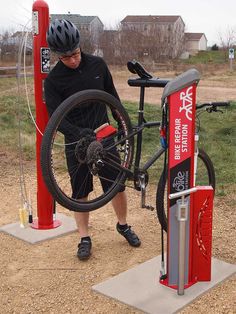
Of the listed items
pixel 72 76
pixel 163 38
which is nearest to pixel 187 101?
pixel 72 76

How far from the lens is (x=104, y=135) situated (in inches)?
138

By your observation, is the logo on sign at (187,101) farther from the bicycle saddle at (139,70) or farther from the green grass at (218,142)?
the green grass at (218,142)

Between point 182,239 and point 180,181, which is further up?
point 180,181

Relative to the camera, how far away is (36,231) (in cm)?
461

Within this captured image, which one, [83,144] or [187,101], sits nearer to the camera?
[187,101]

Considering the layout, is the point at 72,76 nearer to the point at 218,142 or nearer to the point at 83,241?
the point at 83,241

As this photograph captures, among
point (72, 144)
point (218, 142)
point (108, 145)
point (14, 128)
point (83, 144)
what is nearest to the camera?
point (83, 144)

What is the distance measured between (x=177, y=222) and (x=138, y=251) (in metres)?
0.97

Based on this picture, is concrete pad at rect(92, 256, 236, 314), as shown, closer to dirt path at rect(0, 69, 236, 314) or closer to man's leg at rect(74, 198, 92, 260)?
dirt path at rect(0, 69, 236, 314)

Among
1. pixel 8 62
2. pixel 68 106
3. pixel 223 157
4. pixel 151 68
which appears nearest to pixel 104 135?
pixel 68 106

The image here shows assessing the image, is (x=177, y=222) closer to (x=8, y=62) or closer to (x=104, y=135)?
(x=104, y=135)

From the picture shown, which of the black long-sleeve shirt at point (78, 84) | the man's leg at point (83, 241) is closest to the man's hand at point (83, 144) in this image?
the black long-sleeve shirt at point (78, 84)

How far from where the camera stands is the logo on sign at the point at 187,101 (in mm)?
3049

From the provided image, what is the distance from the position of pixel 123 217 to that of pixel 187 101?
153cm
